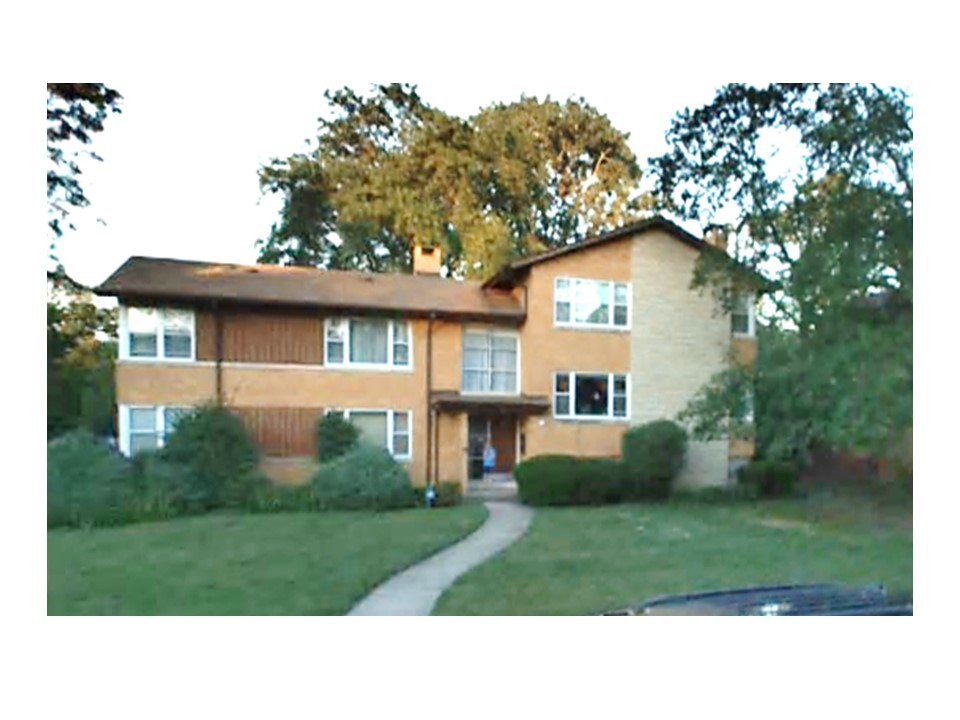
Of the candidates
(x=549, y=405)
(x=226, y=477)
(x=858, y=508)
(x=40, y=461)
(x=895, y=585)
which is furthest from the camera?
(x=549, y=405)

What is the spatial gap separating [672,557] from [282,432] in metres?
2.40

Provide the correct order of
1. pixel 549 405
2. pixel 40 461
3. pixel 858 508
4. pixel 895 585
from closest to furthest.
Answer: pixel 40 461 → pixel 895 585 → pixel 858 508 → pixel 549 405

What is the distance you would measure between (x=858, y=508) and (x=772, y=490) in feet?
1.48

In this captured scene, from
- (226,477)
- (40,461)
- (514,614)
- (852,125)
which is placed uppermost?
(852,125)

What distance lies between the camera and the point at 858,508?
3014 millimetres

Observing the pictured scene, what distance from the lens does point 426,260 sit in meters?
3.46

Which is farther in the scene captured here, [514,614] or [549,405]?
[549,405]

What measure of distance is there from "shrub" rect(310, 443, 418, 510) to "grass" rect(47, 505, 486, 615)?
0.08 m

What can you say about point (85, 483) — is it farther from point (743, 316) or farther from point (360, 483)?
point (743, 316)

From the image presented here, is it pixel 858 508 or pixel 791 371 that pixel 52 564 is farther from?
pixel 858 508

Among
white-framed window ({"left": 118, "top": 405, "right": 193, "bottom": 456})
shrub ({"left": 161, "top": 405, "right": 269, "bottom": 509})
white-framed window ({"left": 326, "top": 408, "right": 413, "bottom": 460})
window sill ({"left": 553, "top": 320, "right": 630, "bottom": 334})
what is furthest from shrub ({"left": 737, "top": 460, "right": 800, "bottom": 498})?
white-framed window ({"left": 118, "top": 405, "right": 193, "bottom": 456})

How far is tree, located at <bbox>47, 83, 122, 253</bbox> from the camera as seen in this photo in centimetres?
269

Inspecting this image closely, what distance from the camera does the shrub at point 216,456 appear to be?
124 inches
